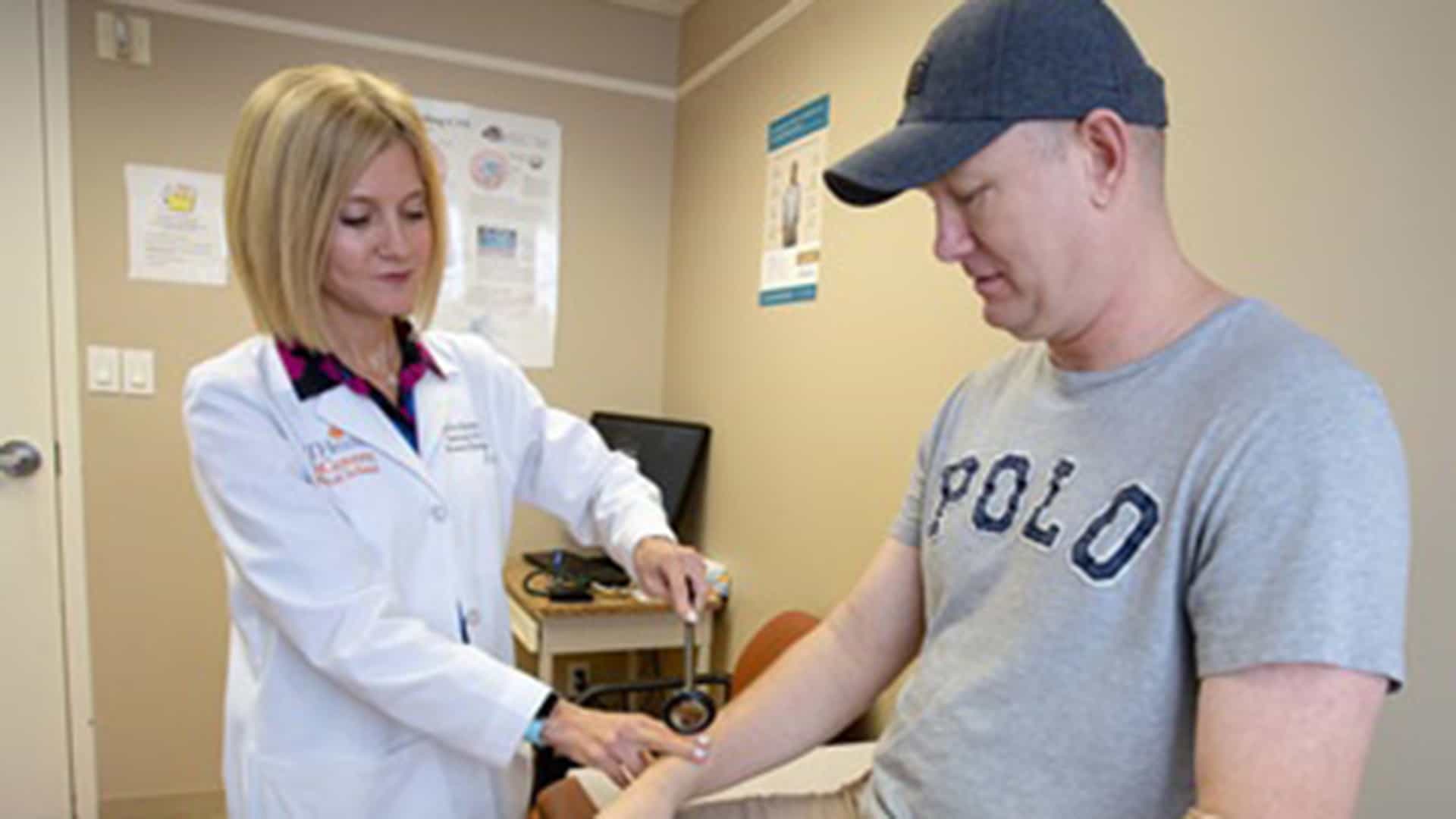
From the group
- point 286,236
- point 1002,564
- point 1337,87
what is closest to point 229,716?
point 286,236

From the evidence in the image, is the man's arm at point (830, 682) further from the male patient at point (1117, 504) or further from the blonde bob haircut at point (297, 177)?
the blonde bob haircut at point (297, 177)

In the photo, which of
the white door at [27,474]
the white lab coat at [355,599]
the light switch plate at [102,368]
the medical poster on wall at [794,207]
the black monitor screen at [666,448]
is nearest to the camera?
the white lab coat at [355,599]

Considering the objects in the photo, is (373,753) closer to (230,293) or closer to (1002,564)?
(1002,564)

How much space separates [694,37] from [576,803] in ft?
7.86

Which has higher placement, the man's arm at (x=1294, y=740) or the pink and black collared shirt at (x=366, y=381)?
the pink and black collared shirt at (x=366, y=381)

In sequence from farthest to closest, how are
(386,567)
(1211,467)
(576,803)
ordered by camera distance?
(576,803)
(386,567)
(1211,467)

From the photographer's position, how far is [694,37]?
2781 millimetres

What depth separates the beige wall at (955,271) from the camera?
906 millimetres

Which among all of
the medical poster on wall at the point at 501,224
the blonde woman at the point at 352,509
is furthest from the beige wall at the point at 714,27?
the blonde woman at the point at 352,509

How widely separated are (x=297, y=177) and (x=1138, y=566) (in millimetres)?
1056

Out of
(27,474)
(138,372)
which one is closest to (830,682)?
(138,372)

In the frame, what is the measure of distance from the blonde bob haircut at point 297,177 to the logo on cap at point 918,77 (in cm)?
69

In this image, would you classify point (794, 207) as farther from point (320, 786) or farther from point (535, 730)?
point (320, 786)

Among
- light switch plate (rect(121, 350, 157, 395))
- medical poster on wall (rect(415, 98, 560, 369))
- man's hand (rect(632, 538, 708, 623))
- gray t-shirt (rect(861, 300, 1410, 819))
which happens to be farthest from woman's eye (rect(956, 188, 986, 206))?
light switch plate (rect(121, 350, 157, 395))
